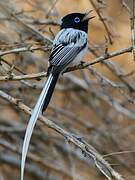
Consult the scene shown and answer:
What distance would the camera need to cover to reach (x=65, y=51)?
3650 millimetres

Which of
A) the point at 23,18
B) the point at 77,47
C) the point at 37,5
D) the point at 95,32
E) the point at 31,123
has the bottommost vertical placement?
the point at 31,123

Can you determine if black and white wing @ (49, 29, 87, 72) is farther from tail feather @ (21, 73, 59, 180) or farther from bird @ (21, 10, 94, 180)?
tail feather @ (21, 73, 59, 180)

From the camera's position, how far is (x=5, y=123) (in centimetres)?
580

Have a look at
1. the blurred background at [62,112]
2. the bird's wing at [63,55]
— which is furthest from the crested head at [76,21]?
the blurred background at [62,112]

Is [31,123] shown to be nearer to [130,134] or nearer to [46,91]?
[46,91]

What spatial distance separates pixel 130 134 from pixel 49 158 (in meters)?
0.85

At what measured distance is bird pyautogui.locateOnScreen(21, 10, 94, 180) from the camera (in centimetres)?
332

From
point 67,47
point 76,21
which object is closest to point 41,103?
point 67,47

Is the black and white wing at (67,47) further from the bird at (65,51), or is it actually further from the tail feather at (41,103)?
the tail feather at (41,103)

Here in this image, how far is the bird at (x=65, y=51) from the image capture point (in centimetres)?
332

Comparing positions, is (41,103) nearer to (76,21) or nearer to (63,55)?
(63,55)

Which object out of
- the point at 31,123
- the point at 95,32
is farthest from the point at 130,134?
the point at 31,123

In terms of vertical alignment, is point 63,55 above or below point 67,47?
below

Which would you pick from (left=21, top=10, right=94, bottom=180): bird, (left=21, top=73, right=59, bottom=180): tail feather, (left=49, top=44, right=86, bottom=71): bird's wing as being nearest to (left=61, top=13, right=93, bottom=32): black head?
(left=21, top=10, right=94, bottom=180): bird
